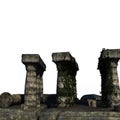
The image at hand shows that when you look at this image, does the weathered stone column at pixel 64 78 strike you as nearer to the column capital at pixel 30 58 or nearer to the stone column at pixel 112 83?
the column capital at pixel 30 58

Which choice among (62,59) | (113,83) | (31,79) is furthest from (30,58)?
(113,83)

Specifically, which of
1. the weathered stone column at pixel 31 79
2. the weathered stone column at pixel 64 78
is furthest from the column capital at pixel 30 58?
the weathered stone column at pixel 64 78

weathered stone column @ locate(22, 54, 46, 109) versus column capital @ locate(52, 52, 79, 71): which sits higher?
column capital @ locate(52, 52, 79, 71)

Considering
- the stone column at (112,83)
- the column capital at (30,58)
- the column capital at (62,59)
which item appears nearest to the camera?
the stone column at (112,83)

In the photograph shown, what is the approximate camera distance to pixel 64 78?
18328 millimetres

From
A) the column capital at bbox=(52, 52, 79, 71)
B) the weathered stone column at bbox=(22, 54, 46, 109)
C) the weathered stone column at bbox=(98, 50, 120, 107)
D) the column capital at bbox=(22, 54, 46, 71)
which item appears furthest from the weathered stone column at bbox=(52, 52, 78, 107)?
the weathered stone column at bbox=(98, 50, 120, 107)

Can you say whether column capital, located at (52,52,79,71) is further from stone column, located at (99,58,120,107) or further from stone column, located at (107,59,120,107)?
stone column, located at (107,59,120,107)

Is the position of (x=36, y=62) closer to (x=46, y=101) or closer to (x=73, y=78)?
(x=73, y=78)

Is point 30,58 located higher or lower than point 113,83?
higher

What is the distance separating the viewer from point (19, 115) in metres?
14.7

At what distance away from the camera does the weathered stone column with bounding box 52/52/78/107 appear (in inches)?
700

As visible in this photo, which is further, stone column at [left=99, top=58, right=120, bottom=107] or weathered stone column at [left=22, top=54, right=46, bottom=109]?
weathered stone column at [left=22, top=54, right=46, bottom=109]

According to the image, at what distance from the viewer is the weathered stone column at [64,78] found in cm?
1778

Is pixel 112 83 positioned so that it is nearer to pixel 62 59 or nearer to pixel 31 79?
Answer: pixel 62 59
